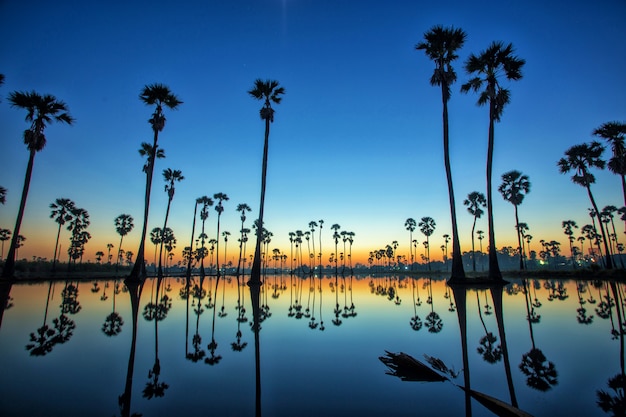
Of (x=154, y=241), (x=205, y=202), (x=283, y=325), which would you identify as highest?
(x=205, y=202)

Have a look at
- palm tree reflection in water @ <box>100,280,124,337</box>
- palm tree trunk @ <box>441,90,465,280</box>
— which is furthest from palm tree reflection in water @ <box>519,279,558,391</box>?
palm tree trunk @ <box>441,90,465,280</box>

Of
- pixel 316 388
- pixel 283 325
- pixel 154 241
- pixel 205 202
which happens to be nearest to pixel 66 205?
pixel 205 202

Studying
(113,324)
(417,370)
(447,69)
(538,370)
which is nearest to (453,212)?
(447,69)

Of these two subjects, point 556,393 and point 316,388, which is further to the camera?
point 316,388

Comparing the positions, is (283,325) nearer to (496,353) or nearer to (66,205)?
(496,353)

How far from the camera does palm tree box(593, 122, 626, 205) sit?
1152 inches

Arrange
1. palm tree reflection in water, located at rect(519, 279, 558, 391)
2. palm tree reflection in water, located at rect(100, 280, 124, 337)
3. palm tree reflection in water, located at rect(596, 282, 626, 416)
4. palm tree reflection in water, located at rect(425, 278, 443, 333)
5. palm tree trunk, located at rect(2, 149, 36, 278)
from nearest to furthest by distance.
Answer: palm tree reflection in water, located at rect(596, 282, 626, 416)
palm tree reflection in water, located at rect(519, 279, 558, 391)
palm tree reflection in water, located at rect(100, 280, 124, 337)
palm tree reflection in water, located at rect(425, 278, 443, 333)
palm tree trunk, located at rect(2, 149, 36, 278)

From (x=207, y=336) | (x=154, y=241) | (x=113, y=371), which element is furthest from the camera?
(x=154, y=241)

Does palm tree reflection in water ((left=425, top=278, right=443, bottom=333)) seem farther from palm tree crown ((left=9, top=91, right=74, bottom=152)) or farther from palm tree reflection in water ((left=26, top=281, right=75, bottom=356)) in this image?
palm tree crown ((left=9, top=91, right=74, bottom=152))

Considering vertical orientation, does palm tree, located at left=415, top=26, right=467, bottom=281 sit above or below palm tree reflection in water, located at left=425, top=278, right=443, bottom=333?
above

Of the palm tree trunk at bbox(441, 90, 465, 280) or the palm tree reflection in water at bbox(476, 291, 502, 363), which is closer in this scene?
the palm tree reflection in water at bbox(476, 291, 502, 363)

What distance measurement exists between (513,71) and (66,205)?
70.3 m

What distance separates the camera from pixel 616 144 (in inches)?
1192

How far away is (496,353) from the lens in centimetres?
499
